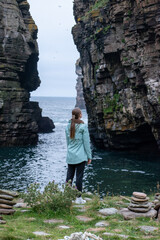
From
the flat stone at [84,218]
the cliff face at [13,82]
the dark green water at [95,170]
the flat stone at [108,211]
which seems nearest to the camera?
the flat stone at [84,218]

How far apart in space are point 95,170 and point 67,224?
70.0 feet

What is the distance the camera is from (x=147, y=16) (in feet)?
95.4

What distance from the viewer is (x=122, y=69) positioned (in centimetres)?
3712

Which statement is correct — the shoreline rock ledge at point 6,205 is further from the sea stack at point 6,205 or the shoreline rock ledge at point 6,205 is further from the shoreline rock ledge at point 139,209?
the shoreline rock ledge at point 139,209

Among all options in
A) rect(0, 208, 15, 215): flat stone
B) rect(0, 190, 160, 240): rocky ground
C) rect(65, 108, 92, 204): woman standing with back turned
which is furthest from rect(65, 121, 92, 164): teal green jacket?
rect(0, 208, 15, 215): flat stone

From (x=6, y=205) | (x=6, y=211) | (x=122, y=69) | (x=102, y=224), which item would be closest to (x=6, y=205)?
(x=6, y=205)

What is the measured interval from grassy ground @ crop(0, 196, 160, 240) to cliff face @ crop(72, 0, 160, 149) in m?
22.9

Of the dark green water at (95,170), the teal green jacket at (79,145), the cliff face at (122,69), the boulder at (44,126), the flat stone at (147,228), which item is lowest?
the dark green water at (95,170)

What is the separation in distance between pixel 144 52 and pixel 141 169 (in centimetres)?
1164

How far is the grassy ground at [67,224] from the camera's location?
250 inches

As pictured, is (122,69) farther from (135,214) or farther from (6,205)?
(6,205)

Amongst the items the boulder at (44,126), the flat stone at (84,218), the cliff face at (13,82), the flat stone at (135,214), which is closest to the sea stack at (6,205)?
the flat stone at (84,218)

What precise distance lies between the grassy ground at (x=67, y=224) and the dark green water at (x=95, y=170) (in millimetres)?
11391

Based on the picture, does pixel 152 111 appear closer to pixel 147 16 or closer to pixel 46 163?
pixel 147 16
